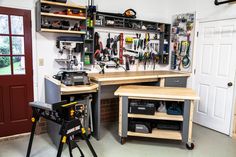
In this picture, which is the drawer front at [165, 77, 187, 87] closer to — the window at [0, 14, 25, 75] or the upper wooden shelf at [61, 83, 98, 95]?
the upper wooden shelf at [61, 83, 98, 95]

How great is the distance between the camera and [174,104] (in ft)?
10.7

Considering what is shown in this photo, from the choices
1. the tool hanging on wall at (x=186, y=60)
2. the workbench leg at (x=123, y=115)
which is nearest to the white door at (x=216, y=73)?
the tool hanging on wall at (x=186, y=60)

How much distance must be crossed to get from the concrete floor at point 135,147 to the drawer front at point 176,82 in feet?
3.45

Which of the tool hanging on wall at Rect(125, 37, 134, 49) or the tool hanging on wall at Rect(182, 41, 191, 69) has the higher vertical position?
the tool hanging on wall at Rect(125, 37, 134, 49)

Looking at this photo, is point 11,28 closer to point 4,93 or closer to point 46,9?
point 46,9

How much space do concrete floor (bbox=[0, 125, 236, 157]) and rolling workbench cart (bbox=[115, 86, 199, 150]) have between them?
6.7 inches

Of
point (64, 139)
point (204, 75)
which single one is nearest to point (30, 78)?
point (64, 139)

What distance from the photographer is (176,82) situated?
403cm

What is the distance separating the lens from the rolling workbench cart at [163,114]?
2.86 meters

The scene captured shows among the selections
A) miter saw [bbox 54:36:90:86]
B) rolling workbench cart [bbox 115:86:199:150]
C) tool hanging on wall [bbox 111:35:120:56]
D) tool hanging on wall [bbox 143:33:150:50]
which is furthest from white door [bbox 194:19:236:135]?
miter saw [bbox 54:36:90:86]

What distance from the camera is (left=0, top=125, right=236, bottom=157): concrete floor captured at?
2.82 metres

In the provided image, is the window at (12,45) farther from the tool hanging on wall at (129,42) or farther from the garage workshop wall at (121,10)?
the tool hanging on wall at (129,42)

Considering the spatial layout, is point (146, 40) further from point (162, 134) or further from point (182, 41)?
point (162, 134)

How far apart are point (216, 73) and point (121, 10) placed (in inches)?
85.9
